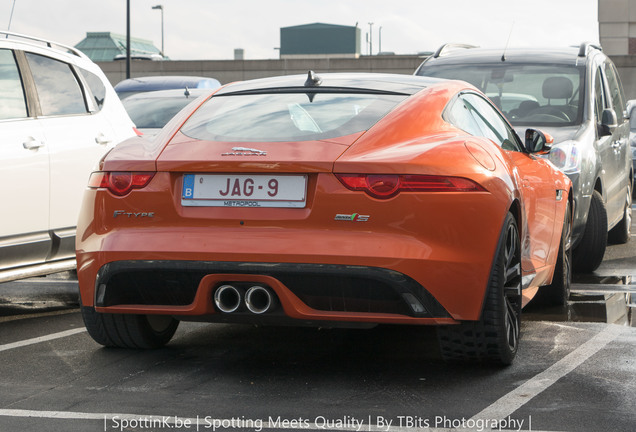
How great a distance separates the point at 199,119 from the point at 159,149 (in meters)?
0.36

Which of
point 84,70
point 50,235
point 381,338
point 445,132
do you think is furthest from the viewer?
point 84,70

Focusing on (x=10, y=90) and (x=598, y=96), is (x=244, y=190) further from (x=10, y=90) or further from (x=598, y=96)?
(x=598, y=96)

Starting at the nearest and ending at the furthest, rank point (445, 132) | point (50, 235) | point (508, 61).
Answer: point (445, 132) → point (50, 235) → point (508, 61)

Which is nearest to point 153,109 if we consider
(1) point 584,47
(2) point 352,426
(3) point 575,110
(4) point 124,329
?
(1) point 584,47

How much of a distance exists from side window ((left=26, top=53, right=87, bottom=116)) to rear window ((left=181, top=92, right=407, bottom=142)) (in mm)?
2073

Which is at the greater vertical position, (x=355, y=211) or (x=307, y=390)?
(x=355, y=211)

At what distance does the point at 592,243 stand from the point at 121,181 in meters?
5.08

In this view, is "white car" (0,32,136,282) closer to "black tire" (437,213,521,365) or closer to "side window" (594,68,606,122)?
"black tire" (437,213,521,365)

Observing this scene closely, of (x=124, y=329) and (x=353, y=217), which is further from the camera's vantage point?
(x=124, y=329)

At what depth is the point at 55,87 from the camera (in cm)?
741

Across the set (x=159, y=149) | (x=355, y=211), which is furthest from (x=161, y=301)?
(x=355, y=211)

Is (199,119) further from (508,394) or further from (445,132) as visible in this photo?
(508,394)

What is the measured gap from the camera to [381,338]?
6070 mm

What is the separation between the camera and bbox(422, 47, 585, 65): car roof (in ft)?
32.5
